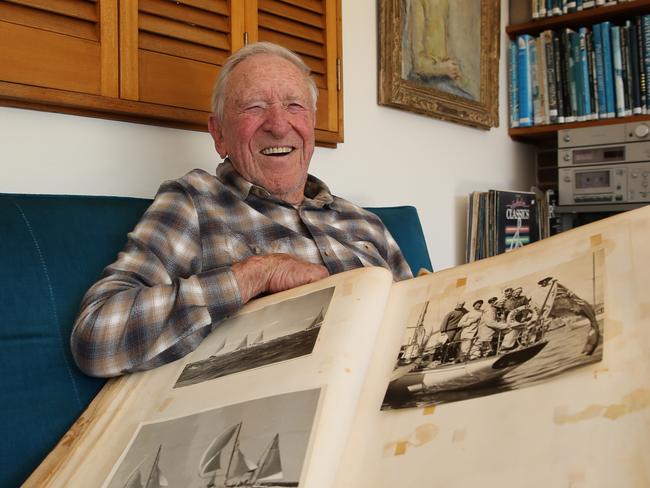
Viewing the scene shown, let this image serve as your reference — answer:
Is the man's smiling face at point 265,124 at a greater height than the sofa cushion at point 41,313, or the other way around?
the man's smiling face at point 265,124

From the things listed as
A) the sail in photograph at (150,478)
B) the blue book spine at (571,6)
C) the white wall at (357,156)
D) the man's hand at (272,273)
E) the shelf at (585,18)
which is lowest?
the sail in photograph at (150,478)

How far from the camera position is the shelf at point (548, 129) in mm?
2143

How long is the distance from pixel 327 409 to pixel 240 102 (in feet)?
2.37

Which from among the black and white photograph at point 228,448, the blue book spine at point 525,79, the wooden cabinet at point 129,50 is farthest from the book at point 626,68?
the black and white photograph at point 228,448

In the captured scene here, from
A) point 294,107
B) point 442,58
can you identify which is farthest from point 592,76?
point 294,107

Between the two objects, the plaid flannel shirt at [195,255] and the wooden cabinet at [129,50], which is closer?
the plaid flannel shirt at [195,255]

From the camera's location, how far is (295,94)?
1.16 meters

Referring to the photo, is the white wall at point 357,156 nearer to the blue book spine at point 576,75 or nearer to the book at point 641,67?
the blue book spine at point 576,75

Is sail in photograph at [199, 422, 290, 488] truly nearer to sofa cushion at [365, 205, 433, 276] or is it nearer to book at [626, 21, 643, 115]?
sofa cushion at [365, 205, 433, 276]

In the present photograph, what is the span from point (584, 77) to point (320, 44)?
110cm

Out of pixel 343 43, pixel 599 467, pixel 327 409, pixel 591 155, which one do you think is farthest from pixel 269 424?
pixel 591 155

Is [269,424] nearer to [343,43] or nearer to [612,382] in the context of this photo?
[612,382]

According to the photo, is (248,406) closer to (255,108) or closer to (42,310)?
(42,310)

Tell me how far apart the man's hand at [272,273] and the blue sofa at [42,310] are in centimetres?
23
